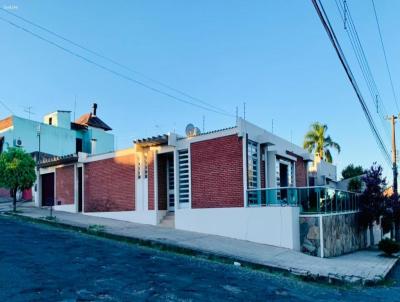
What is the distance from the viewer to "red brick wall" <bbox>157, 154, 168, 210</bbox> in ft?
64.0

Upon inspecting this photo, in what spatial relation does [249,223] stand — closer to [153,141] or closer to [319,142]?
[153,141]

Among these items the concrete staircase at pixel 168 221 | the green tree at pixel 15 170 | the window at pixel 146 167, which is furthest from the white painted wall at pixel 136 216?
the green tree at pixel 15 170

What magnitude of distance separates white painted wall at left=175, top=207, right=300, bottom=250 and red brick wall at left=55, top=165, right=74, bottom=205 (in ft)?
28.0

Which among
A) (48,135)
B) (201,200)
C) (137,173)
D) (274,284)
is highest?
(48,135)

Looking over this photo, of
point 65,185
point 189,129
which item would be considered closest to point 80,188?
point 65,185

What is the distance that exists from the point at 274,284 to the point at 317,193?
6621 mm

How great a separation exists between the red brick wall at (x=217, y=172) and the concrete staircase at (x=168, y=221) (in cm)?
165

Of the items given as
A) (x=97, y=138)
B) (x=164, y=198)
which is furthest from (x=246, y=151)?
(x=97, y=138)

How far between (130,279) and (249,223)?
816 cm

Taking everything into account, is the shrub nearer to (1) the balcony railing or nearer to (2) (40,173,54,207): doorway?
(1) the balcony railing

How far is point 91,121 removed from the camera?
4181 cm

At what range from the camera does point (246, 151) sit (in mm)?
16719

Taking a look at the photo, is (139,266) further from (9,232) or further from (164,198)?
(164,198)

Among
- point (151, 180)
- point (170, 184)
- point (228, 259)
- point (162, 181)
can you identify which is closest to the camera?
point (228, 259)
